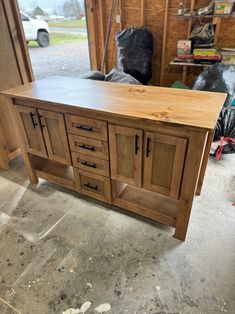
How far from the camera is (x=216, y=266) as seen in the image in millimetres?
1322

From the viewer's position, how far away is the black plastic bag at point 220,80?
2473mm

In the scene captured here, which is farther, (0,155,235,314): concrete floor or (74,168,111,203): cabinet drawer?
(74,168,111,203): cabinet drawer

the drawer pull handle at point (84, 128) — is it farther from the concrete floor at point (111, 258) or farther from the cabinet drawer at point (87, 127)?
the concrete floor at point (111, 258)

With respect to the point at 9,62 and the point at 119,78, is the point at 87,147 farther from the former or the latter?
the point at 119,78

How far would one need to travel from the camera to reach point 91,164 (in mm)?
1596

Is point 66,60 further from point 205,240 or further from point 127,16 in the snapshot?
point 205,240

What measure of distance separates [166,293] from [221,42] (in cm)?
326

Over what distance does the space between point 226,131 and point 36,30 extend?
23.2ft

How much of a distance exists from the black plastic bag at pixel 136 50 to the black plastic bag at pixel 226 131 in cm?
148

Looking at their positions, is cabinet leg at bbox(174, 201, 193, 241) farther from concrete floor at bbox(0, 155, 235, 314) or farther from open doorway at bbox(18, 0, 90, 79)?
open doorway at bbox(18, 0, 90, 79)

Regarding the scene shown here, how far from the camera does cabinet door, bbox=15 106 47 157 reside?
5.28 feet

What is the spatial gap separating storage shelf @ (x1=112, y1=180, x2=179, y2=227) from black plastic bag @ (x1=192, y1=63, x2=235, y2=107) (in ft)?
4.95

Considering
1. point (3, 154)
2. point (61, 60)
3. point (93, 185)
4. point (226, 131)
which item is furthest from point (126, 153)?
point (61, 60)

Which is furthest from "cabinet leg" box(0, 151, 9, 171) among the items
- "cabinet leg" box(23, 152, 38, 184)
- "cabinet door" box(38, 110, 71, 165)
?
"cabinet door" box(38, 110, 71, 165)
